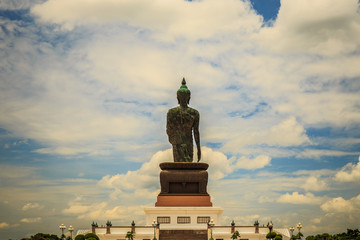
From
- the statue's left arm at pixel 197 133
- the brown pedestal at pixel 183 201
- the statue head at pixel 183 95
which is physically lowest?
the brown pedestal at pixel 183 201

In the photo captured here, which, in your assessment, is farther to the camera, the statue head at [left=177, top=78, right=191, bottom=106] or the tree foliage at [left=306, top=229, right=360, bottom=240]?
the statue head at [left=177, top=78, right=191, bottom=106]

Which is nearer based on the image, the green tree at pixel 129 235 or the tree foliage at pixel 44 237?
the tree foliage at pixel 44 237

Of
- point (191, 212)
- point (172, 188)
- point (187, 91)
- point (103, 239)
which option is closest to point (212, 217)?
point (191, 212)

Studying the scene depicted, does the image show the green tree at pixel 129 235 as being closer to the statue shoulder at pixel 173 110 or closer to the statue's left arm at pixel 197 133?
the statue's left arm at pixel 197 133

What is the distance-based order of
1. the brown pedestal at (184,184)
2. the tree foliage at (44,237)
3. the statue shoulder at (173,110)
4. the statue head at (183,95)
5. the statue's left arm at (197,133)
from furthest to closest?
the statue's left arm at (197,133)
the statue shoulder at (173,110)
the statue head at (183,95)
the brown pedestal at (184,184)
the tree foliage at (44,237)

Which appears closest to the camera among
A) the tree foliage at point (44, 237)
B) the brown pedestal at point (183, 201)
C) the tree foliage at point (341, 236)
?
the tree foliage at point (44, 237)

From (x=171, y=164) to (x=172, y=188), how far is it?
2385 millimetres

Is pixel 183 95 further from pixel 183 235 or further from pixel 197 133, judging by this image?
pixel 183 235

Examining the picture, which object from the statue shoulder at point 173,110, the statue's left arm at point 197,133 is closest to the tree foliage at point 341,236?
the statue's left arm at point 197,133

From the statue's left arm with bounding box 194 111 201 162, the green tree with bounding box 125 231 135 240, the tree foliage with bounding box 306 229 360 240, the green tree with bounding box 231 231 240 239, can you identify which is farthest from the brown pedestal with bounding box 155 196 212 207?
the tree foliage with bounding box 306 229 360 240

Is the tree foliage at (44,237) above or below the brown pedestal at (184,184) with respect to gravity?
below

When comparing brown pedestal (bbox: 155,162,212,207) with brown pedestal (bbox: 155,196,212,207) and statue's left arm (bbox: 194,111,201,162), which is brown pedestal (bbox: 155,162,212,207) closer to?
brown pedestal (bbox: 155,196,212,207)

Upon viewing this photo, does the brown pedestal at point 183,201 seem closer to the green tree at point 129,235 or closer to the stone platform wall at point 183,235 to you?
the stone platform wall at point 183,235

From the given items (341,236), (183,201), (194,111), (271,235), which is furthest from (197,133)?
(341,236)
